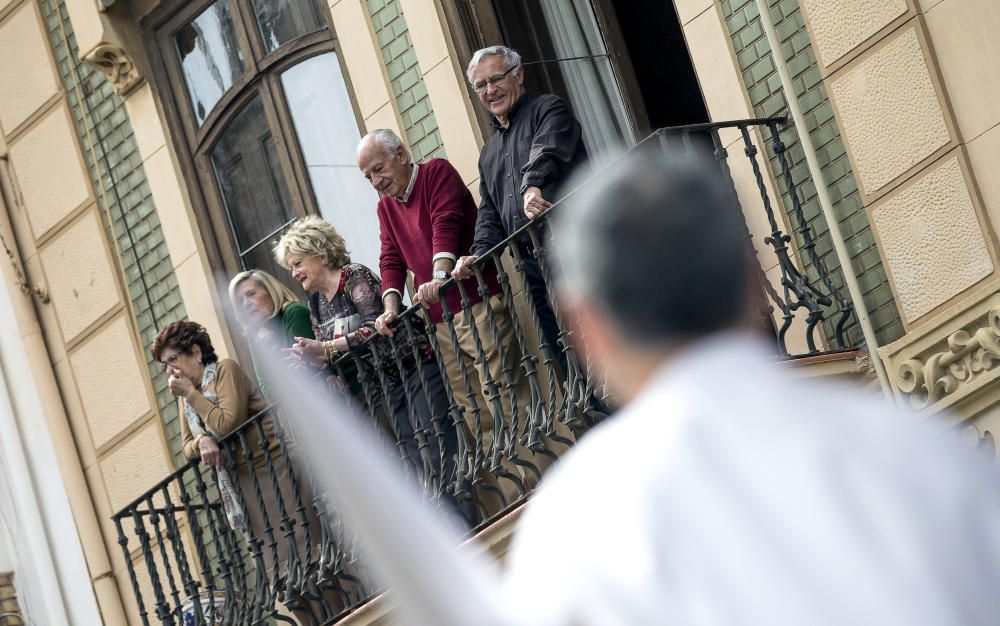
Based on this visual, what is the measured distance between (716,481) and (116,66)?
925cm

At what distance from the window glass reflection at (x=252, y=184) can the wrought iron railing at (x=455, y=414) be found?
1.95 metres

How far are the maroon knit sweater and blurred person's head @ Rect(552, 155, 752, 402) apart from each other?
18.2 feet

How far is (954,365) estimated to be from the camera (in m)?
6.43

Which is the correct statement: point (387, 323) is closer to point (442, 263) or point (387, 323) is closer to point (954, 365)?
point (442, 263)

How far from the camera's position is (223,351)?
9.85m

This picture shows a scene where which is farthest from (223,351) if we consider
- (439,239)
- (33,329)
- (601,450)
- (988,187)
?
(601,450)

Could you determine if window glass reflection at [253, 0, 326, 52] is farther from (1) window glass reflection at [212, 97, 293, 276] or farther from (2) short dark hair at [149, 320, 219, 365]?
(2) short dark hair at [149, 320, 219, 365]

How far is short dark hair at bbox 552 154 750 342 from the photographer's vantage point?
1814 millimetres

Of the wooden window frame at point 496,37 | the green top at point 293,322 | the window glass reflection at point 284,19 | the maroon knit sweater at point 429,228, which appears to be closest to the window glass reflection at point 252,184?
the window glass reflection at point 284,19

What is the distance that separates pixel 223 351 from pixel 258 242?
724 mm

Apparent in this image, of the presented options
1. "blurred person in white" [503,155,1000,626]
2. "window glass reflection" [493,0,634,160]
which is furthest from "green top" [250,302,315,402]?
"blurred person in white" [503,155,1000,626]

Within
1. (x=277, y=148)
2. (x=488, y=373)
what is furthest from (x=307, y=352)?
(x=277, y=148)

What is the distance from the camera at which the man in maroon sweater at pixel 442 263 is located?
292 inches

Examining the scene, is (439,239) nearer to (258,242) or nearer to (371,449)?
(258,242)
